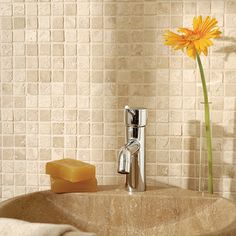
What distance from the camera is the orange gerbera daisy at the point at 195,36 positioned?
1011 millimetres

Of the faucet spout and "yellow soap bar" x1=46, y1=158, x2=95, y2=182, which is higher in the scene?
the faucet spout

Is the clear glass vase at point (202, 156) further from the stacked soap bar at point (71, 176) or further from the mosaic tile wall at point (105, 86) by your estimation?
the stacked soap bar at point (71, 176)

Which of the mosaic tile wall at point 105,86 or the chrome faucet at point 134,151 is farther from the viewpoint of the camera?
the mosaic tile wall at point 105,86

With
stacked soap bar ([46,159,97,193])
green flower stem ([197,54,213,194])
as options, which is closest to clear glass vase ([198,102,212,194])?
green flower stem ([197,54,213,194])

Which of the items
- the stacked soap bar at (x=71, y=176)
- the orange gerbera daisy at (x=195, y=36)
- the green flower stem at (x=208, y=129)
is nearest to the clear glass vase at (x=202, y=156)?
the green flower stem at (x=208, y=129)

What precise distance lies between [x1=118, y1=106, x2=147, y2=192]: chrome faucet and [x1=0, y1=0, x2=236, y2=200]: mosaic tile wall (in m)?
0.12

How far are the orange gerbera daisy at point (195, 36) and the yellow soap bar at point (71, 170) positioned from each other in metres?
0.33

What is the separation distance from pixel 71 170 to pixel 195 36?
391 mm

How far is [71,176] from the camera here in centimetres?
100

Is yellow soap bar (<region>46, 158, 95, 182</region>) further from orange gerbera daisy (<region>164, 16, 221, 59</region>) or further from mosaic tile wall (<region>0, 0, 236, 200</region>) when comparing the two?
orange gerbera daisy (<region>164, 16, 221, 59</region>)

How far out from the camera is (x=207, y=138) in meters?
1.05

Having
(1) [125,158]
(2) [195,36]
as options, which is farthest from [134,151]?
(2) [195,36]

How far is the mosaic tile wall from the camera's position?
3.68ft

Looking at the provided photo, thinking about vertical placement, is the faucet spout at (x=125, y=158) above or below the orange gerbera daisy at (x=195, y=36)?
below
